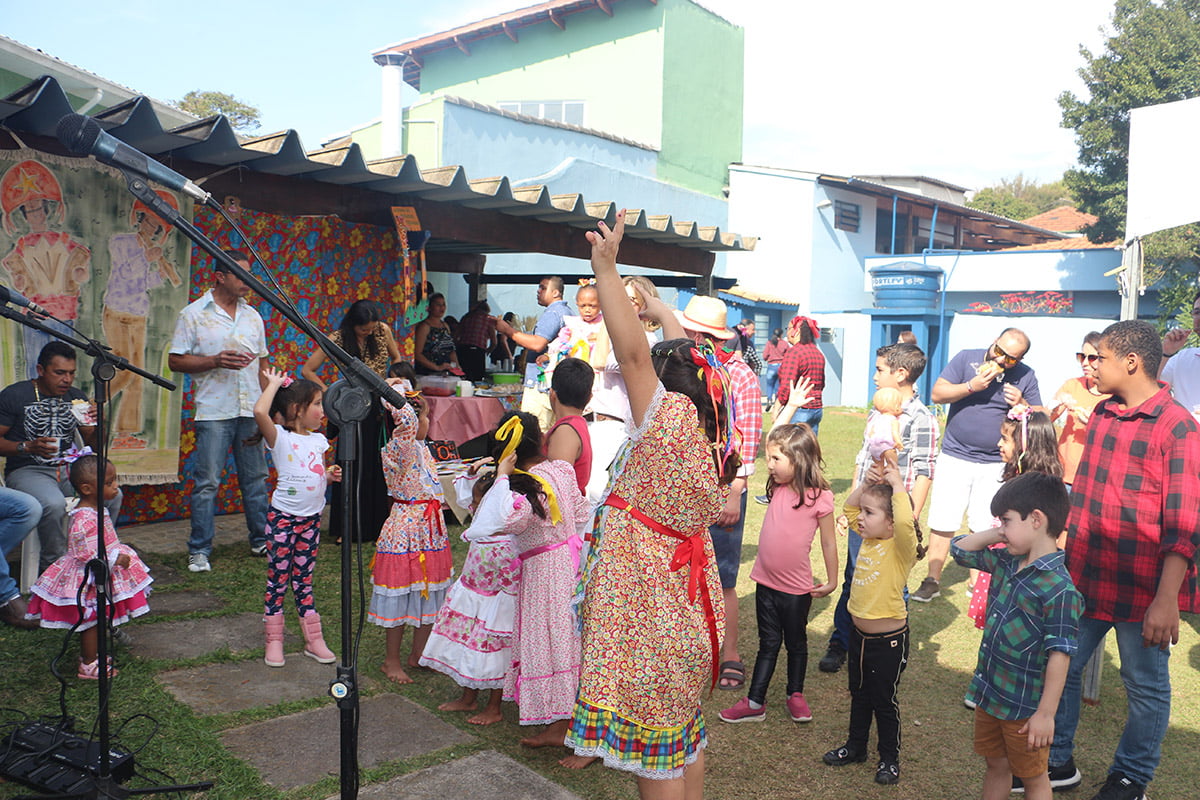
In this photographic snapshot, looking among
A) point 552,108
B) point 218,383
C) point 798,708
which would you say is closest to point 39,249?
point 218,383

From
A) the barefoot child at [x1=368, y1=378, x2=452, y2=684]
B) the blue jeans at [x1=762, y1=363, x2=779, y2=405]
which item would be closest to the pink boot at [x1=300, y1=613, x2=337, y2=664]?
the barefoot child at [x1=368, y1=378, x2=452, y2=684]

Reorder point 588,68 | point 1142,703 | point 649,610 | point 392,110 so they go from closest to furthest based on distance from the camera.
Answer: point 649,610
point 1142,703
point 392,110
point 588,68

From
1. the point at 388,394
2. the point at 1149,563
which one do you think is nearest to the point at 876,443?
the point at 1149,563

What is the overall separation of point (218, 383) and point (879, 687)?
15.6 ft

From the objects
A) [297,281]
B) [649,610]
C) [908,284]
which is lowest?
[649,610]

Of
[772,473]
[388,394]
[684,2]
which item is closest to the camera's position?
[388,394]

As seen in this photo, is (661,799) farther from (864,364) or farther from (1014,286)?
(1014,286)

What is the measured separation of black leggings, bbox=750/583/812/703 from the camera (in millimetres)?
4293

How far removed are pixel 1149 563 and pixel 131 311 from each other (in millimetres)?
6654

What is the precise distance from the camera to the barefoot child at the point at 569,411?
3.68 meters

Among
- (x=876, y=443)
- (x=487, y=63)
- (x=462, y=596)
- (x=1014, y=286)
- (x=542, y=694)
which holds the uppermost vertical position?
(x=487, y=63)

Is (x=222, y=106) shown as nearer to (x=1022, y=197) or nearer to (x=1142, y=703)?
(x=1142, y=703)

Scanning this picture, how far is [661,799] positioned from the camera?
260 centimetres

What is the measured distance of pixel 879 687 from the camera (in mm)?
3793
